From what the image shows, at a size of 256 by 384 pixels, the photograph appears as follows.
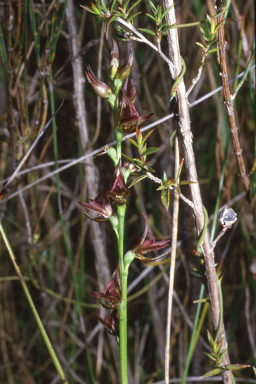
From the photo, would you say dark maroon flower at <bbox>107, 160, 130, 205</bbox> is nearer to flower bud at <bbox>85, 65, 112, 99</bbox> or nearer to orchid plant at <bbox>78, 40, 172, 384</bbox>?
orchid plant at <bbox>78, 40, 172, 384</bbox>

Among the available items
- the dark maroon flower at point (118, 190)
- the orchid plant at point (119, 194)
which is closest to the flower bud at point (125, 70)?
the orchid plant at point (119, 194)

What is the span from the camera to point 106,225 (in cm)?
139

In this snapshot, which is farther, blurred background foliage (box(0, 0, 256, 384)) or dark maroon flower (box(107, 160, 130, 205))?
blurred background foliage (box(0, 0, 256, 384))

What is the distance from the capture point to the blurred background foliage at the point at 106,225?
101 centimetres

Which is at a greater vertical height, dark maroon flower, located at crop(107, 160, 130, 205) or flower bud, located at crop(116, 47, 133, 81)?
flower bud, located at crop(116, 47, 133, 81)

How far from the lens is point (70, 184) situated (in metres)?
1.61

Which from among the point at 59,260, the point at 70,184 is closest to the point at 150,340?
the point at 59,260

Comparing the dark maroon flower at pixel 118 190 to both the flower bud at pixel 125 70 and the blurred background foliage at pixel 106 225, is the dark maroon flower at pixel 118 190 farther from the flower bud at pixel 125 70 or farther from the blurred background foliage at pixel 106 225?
the blurred background foliage at pixel 106 225

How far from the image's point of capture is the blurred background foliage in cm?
101

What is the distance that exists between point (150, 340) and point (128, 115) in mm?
1155

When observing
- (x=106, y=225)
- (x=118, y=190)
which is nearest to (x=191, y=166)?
(x=118, y=190)

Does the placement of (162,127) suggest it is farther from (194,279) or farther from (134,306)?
(134,306)

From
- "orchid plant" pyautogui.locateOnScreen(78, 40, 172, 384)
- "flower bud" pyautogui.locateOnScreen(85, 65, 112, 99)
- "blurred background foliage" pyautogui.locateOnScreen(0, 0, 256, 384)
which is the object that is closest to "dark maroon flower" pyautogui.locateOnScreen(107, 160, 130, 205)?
"orchid plant" pyautogui.locateOnScreen(78, 40, 172, 384)

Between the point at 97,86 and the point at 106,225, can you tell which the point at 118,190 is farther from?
the point at 106,225
